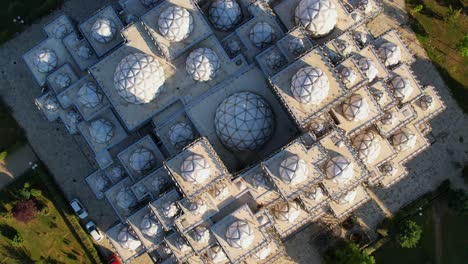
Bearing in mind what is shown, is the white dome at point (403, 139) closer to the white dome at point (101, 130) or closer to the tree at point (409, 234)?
the tree at point (409, 234)

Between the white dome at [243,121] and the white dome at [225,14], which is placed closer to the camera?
the white dome at [243,121]

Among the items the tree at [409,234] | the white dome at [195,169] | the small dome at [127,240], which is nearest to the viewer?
the white dome at [195,169]

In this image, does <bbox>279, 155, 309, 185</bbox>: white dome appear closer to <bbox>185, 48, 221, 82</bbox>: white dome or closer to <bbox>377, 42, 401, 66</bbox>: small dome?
<bbox>185, 48, 221, 82</bbox>: white dome

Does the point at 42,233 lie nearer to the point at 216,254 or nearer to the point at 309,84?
the point at 216,254

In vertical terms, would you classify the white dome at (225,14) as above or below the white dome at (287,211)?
above

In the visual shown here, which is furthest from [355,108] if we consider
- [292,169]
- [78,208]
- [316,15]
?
[78,208]

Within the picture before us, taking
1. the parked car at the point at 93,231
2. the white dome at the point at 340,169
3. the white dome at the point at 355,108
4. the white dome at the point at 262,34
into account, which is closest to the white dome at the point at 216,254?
the white dome at the point at 340,169

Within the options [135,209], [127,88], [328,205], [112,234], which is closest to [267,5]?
[127,88]

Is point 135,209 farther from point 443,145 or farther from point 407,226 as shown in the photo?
point 443,145
